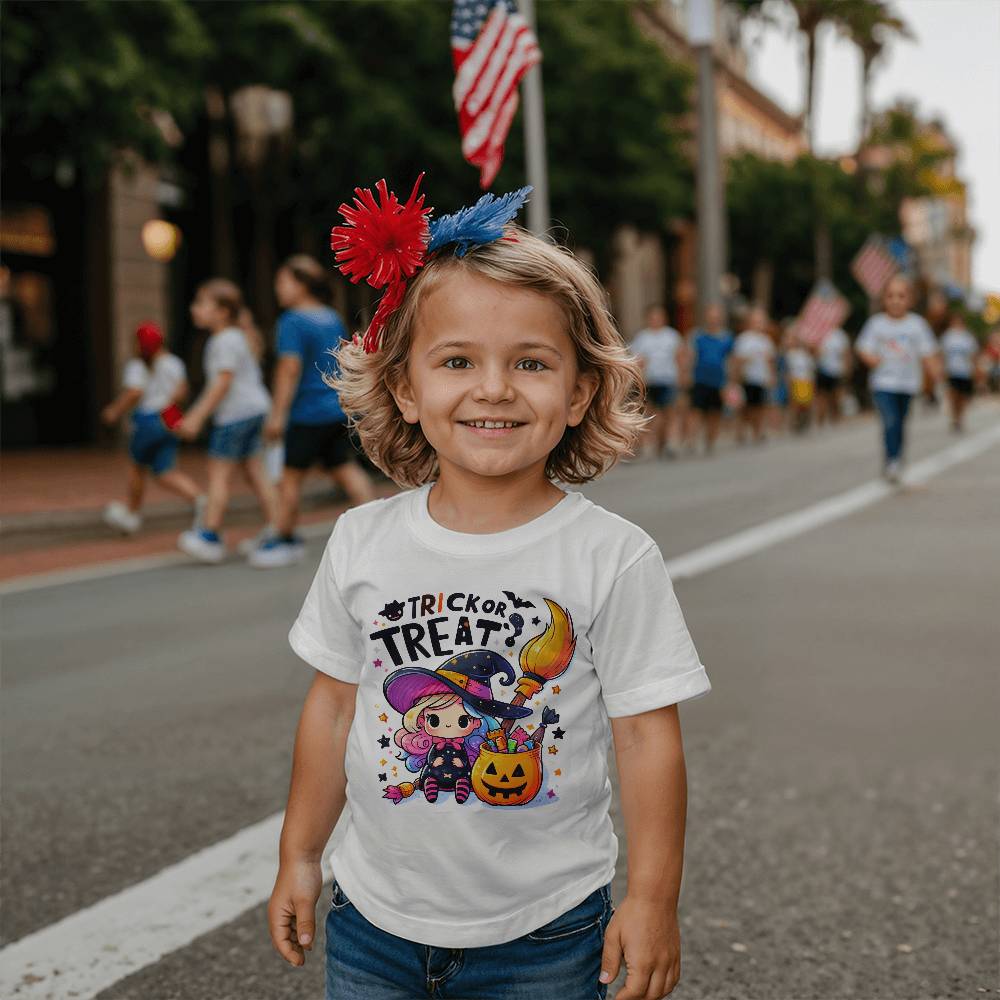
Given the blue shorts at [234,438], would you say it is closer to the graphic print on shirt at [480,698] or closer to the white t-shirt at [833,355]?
the graphic print on shirt at [480,698]

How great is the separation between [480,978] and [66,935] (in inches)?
60.8

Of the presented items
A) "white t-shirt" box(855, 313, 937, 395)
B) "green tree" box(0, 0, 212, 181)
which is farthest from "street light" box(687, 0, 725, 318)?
"green tree" box(0, 0, 212, 181)

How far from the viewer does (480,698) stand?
194cm

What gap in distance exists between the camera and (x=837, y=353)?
26.1 metres

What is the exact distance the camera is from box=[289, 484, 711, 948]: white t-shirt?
1921 mm

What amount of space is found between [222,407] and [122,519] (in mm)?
1871

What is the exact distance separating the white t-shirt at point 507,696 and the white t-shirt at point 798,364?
2608 cm

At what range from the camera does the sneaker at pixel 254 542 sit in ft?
30.8

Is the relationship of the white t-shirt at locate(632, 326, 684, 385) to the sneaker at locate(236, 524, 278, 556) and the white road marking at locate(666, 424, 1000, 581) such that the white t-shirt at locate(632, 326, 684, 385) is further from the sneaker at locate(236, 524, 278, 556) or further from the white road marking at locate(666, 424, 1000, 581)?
the sneaker at locate(236, 524, 278, 556)

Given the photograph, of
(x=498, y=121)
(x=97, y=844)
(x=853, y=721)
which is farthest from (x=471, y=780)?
(x=498, y=121)

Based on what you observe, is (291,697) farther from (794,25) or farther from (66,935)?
(794,25)

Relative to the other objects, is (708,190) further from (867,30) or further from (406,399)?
(406,399)

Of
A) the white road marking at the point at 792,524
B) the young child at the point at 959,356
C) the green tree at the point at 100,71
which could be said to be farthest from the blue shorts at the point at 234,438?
the young child at the point at 959,356

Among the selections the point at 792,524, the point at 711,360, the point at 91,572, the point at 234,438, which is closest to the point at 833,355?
the point at 711,360
